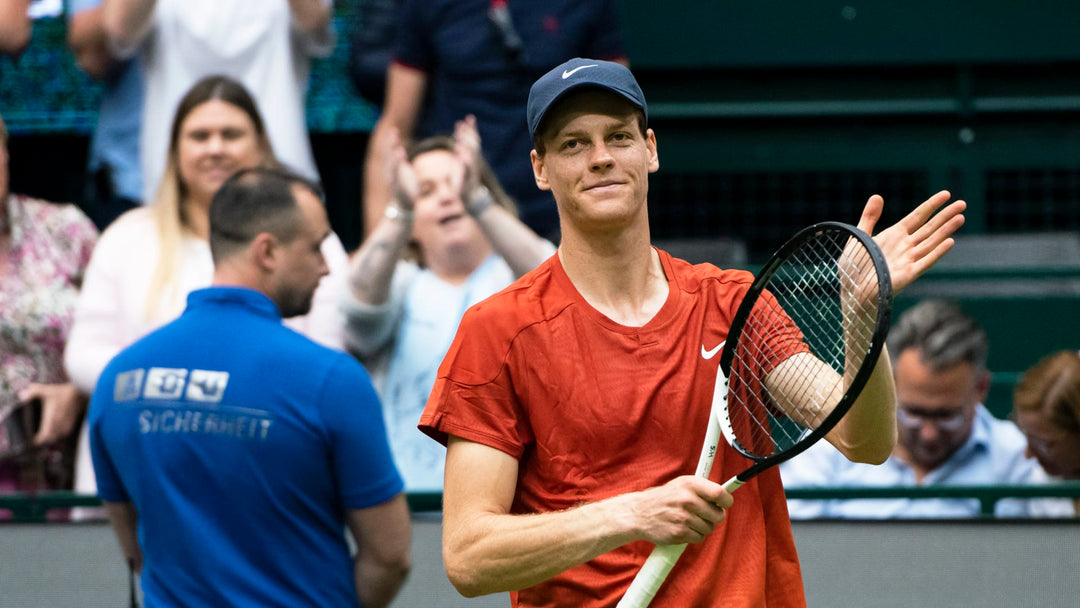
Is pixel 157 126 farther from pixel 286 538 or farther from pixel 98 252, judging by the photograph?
Answer: pixel 286 538

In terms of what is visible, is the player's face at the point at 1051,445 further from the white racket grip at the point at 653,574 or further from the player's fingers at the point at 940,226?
the white racket grip at the point at 653,574

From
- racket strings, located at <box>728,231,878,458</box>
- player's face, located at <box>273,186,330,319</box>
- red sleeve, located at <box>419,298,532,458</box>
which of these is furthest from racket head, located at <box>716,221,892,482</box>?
player's face, located at <box>273,186,330,319</box>

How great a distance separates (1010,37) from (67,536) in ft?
15.9

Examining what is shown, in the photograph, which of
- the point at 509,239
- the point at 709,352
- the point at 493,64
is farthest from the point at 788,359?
the point at 493,64

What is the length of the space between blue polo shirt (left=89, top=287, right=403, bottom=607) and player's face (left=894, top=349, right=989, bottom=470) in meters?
1.98

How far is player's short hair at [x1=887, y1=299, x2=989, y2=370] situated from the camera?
4.44 meters

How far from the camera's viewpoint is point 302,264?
3408 millimetres

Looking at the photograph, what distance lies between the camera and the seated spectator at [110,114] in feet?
17.1

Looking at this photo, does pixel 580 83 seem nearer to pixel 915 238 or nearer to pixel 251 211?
pixel 915 238

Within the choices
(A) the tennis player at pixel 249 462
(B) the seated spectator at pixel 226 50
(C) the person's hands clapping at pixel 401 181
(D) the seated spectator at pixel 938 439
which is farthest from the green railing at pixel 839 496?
(B) the seated spectator at pixel 226 50

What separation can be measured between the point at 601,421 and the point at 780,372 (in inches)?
13.0

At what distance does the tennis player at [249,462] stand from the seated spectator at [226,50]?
79.3 inches

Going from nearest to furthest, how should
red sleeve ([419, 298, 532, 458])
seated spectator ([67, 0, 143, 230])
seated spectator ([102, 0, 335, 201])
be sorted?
red sleeve ([419, 298, 532, 458]) → seated spectator ([102, 0, 335, 201]) → seated spectator ([67, 0, 143, 230])

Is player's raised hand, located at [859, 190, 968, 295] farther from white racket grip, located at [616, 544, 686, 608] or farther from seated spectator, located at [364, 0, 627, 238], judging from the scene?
seated spectator, located at [364, 0, 627, 238]
